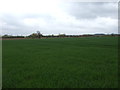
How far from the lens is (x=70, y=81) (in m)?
5.01

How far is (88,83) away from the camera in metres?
4.80

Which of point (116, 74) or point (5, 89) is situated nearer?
point (5, 89)

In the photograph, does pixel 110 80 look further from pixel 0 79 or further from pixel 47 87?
pixel 0 79

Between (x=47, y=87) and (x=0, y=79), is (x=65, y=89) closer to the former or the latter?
(x=47, y=87)

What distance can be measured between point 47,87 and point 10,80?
1641mm

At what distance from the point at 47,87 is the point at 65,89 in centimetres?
59

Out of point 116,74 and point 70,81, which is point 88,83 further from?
point 116,74

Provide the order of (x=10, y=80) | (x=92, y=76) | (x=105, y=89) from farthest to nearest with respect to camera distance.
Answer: (x=92, y=76) → (x=10, y=80) → (x=105, y=89)

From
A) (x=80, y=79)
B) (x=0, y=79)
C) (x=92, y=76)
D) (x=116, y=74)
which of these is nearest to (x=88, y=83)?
(x=80, y=79)

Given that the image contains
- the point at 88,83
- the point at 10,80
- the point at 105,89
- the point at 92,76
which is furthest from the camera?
the point at 92,76

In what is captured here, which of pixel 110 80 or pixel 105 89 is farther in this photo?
pixel 110 80

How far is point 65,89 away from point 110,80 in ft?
6.10

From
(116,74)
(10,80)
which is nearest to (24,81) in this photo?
(10,80)

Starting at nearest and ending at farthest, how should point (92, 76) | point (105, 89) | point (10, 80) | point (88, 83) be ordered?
A: 1. point (105, 89)
2. point (88, 83)
3. point (10, 80)
4. point (92, 76)
